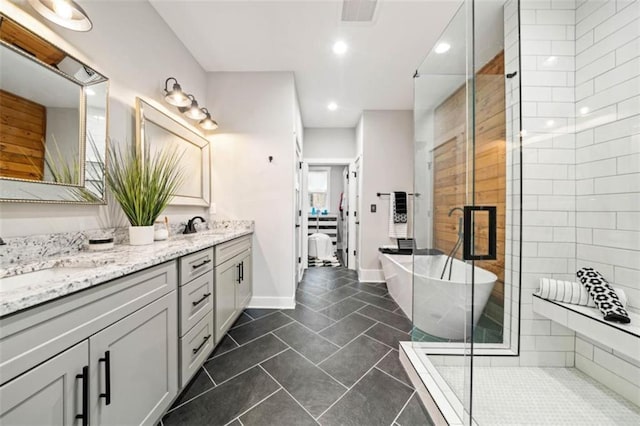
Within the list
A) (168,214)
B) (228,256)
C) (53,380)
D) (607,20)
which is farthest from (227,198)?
(607,20)

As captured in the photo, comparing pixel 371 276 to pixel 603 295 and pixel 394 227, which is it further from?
pixel 603 295

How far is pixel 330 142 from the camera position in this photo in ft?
14.2

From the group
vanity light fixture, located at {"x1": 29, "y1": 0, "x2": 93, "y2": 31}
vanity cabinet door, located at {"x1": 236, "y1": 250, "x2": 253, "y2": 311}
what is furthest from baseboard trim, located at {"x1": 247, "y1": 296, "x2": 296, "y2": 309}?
vanity light fixture, located at {"x1": 29, "y1": 0, "x2": 93, "y2": 31}

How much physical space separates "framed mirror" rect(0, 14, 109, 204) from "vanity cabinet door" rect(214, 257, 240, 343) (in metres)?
0.88

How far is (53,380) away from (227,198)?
206 centimetres

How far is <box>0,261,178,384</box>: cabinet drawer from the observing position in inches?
21.8

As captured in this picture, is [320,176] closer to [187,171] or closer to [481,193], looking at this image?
[187,171]

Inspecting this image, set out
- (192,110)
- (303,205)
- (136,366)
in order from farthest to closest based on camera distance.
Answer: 1. (303,205)
2. (192,110)
3. (136,366)

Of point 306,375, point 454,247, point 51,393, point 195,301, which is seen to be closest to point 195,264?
point 195,301

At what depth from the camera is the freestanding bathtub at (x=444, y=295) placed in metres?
1.46

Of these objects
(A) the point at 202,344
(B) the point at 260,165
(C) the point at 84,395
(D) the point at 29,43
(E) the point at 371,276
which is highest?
(D) the point at 29,43

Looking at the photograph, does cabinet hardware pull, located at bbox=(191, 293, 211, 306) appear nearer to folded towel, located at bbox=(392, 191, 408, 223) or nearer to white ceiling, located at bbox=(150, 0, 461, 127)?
white ceiling, located at bbox=(150, 0, 461, 127)

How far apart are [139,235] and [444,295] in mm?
2219

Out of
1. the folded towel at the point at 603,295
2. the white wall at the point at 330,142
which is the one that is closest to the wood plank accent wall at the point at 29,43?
the folded towel at the point at 603,295
